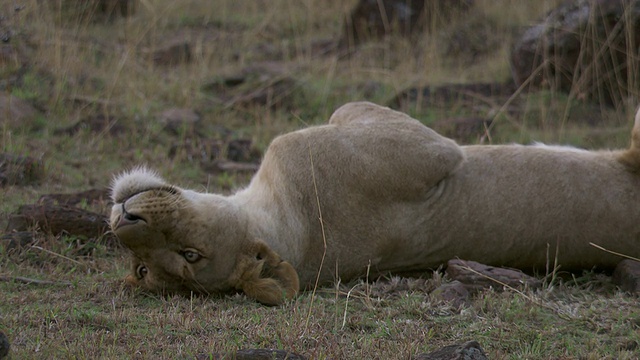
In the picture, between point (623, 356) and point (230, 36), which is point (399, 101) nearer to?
point (230, 36)

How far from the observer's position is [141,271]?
4438 millimetres

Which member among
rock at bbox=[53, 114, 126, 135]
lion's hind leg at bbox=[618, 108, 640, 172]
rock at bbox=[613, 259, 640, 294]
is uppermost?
lion's hind leg at bbox=[618, 108, 640, 172]

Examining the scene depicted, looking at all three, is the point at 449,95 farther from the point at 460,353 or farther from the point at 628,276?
the point at 460,353

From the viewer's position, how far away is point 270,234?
4.61 meters

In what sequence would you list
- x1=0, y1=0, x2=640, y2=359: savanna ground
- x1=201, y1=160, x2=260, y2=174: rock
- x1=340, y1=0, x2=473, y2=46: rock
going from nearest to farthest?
x1=0, y1=0, x2=640, y2=359: savanna ground
x1=201, y1=160, x2=260, y2=174: rock
x1=340, y1=0, x2=473, y2=46: rock

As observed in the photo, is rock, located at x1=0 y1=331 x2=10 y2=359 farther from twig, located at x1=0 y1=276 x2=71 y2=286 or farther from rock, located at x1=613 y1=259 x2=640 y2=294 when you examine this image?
rock, located at x1=613 y1=259 x2=640 y2=294

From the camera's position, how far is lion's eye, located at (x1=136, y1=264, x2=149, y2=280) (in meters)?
4.40

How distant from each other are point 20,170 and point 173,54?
11.9 feet

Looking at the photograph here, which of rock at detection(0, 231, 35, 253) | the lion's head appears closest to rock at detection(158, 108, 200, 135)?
rock at detection(0, 231, 35, 253)

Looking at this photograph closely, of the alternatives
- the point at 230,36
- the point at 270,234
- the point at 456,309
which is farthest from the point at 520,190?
the point at 230,36

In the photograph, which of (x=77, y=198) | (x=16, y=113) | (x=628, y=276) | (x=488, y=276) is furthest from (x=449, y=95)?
(x=488, y=276)

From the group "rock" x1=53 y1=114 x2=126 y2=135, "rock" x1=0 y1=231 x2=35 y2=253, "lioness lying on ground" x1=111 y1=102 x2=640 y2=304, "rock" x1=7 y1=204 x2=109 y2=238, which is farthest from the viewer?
"rock" x1=53 y1=114 x2=126 y2=135

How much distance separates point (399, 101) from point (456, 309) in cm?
448

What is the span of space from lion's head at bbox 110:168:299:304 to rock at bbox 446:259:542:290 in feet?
2.62
